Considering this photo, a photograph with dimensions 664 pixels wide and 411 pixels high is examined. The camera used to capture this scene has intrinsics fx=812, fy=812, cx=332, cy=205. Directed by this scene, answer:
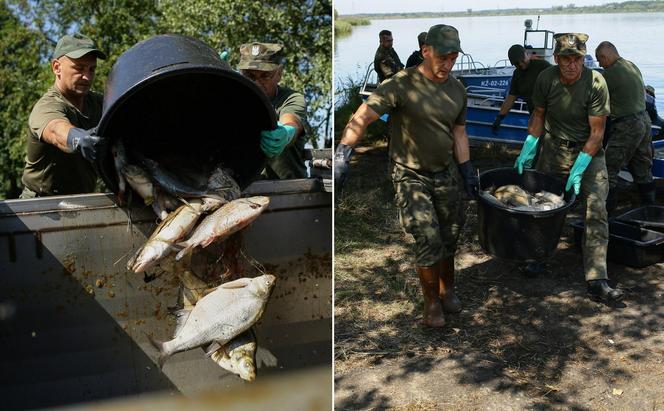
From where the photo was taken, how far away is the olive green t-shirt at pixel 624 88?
383 centimetres

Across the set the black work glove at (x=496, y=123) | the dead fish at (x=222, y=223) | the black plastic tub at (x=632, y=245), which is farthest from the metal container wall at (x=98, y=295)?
the black plastic tub at (x=632, y=245)

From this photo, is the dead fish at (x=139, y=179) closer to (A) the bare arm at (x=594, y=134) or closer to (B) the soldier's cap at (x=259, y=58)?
(B) the soldier's cap at (x=259, y=58)

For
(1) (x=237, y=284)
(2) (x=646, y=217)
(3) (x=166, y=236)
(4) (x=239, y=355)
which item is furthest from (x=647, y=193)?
(3) (x=166, y=236)

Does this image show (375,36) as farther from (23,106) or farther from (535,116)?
(23,106)

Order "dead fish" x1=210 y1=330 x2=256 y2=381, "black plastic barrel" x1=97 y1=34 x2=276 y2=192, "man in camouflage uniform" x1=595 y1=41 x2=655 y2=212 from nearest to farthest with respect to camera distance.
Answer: "dead fish" x1=210 y1=330 x2=256 y2=381, "black plastic barrel" x1=97 y1=34 x2=276 y2=192, "man in camouflage uniform" x1=595 y1=41 x2=655 y2=212

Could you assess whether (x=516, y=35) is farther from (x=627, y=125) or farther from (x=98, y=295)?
(x=98, y=295)

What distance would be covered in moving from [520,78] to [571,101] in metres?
0.61

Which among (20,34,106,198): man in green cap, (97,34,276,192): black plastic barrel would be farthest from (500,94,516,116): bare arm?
(20,34,106,198): man in green cap

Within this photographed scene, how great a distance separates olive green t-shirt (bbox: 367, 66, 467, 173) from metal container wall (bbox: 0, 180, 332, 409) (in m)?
Answer: 0.45

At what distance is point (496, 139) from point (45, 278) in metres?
2.19

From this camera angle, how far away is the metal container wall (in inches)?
128

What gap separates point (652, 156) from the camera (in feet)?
13.8

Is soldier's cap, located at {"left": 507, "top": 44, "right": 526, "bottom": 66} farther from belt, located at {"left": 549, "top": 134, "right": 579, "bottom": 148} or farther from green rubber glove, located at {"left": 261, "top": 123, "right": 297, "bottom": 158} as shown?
green rubber glove, located at {"left": 261, "top": 123, "right": 297, "bottom": 158}

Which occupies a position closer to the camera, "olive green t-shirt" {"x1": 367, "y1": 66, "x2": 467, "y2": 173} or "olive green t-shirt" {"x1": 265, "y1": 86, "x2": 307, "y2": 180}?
"olive green t-shirt" {"x1": 367, "y1": 66, "x2": 467, "y2": 173}
